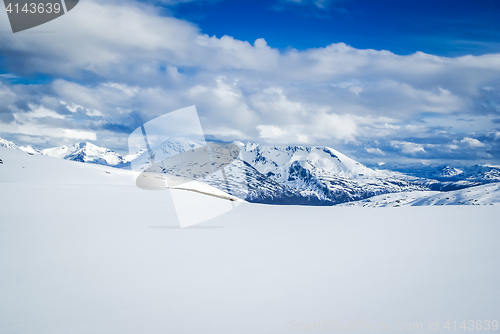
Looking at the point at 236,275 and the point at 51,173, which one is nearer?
the point at 236,275

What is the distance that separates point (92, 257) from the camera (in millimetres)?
5707

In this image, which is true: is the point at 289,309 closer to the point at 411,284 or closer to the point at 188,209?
the point at 411,284

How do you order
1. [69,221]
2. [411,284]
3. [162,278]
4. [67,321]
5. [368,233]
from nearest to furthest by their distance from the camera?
[67,321] < [411,284] < [162,278] < [368,233] < [69,221]

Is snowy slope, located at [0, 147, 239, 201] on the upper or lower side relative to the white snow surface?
upper

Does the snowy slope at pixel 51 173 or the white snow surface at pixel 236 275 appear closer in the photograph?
the white snow surface at pixel 236 275

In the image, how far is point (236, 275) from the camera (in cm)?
485

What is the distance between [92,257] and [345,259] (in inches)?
186

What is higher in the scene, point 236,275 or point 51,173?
point 51,173

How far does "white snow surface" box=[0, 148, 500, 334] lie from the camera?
3.42m

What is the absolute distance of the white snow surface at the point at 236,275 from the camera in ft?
11.2

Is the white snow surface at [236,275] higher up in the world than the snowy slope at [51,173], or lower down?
lower down

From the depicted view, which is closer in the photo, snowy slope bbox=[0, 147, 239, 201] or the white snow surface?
the white snow surface

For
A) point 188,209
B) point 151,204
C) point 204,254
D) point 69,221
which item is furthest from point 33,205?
point 204,254

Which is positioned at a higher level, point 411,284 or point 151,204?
point 151,204
